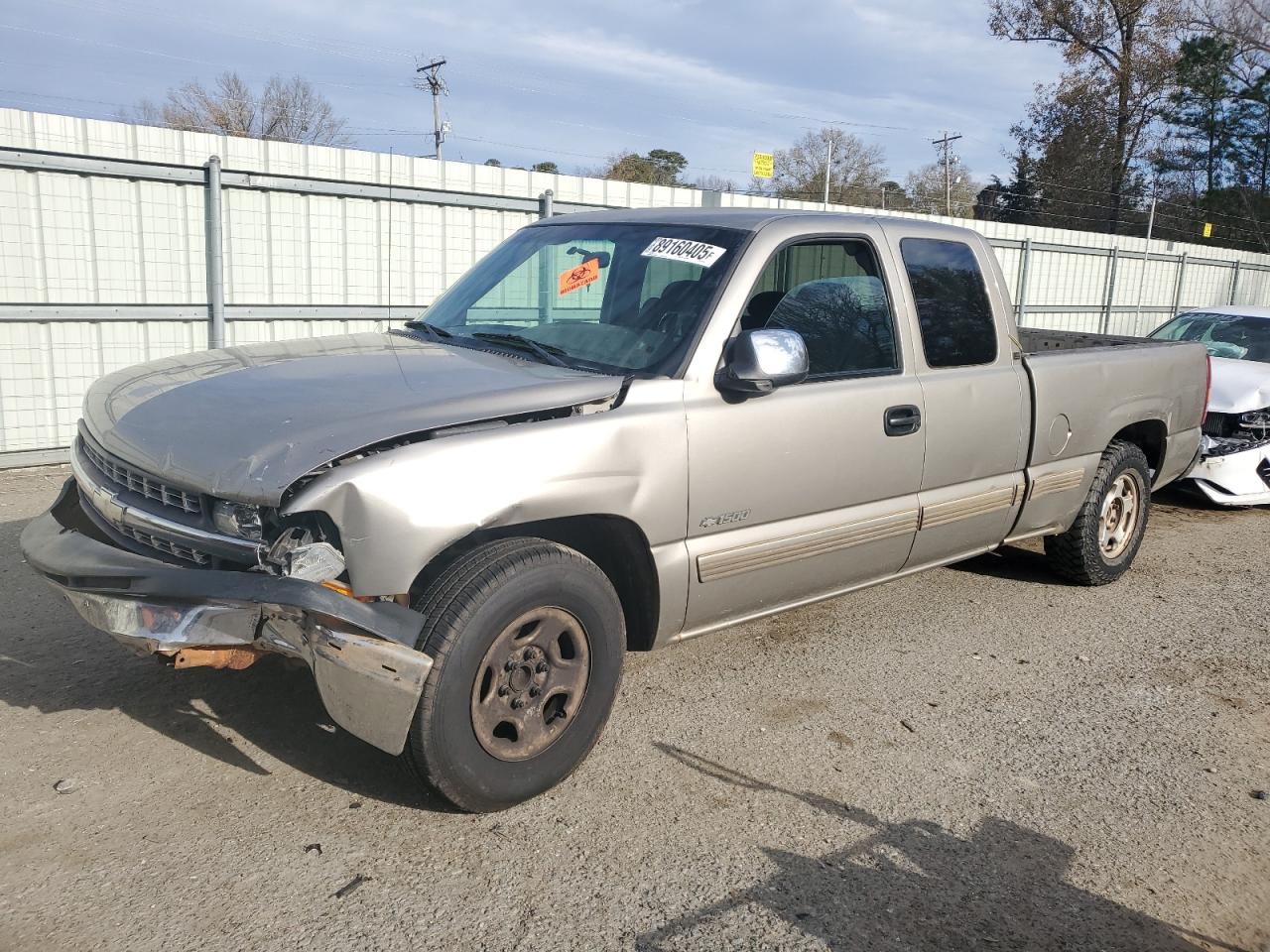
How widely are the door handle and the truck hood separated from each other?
1306 mm

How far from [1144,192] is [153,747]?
47.0 meters

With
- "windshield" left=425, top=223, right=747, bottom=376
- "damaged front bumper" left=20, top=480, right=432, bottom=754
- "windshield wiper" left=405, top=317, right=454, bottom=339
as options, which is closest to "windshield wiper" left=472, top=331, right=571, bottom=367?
"windshield" left=425, top=223, right=747, bottom=376

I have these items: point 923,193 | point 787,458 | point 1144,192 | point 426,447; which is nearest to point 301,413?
point 426,447

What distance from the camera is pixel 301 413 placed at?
10.2 feet

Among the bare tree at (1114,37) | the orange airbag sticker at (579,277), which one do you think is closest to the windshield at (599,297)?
the orange airbag sticker at (579,277)

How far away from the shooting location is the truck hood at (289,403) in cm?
292

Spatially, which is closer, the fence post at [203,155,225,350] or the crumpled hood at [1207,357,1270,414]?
the crumpled hood at [1207,357,1270,414]

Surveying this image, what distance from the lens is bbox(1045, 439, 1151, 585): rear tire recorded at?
5672mm

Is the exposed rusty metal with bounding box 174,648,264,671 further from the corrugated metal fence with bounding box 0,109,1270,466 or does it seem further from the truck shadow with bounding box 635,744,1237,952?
the corrugated metal fence with bounding box 0,109,1270,466

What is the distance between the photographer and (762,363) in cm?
361

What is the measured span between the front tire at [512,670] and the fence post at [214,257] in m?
5.96

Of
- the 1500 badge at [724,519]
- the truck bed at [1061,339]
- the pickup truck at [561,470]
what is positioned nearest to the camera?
the pickup truck at [561,470]

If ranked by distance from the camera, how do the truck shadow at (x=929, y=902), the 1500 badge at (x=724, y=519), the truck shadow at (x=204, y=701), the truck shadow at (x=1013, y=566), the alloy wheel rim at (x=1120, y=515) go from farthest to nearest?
the truck shadow at (x=1013, y=566) → the alloy wheel rim at (x=1120, y=515) → the 1500 badge at (x=724, y=519) → the truck shadow at (x=204, y=701) → the truck shadow at (x=929, y=902)

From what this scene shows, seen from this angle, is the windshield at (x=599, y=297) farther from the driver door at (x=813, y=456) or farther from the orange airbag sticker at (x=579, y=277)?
the driver door at (x=813, y=456)
